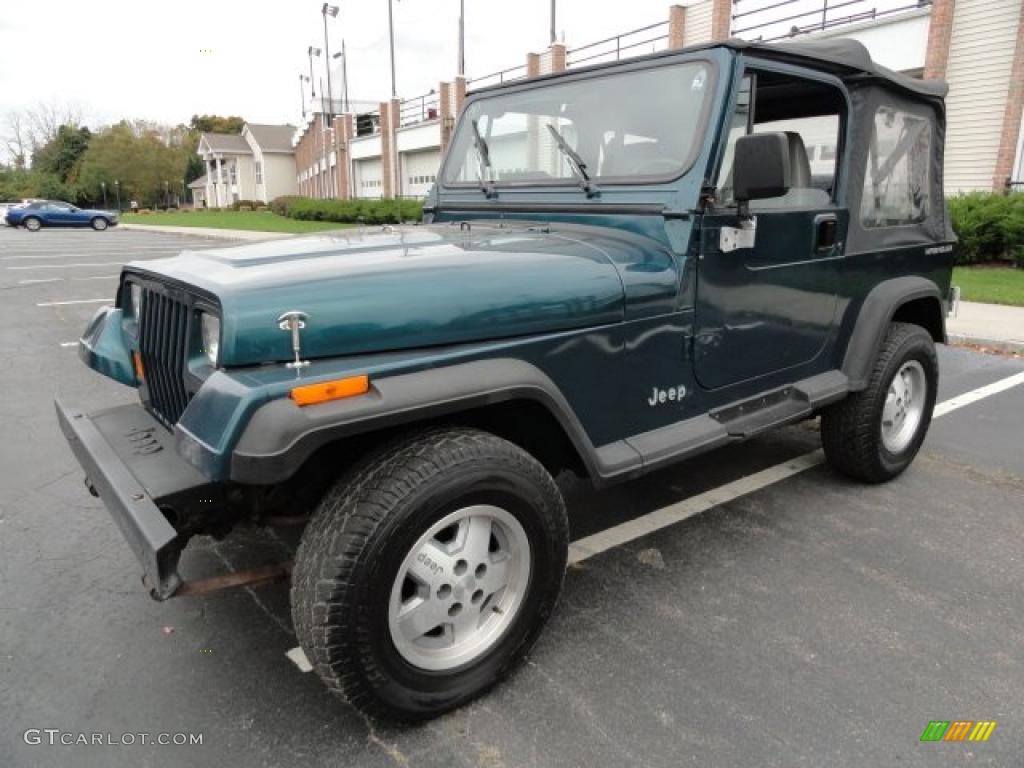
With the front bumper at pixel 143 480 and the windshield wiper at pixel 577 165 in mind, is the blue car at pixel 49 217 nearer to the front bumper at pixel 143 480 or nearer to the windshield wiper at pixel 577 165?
the front bumper at pixel 143 480

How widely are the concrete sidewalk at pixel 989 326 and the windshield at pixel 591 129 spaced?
16.6 feet

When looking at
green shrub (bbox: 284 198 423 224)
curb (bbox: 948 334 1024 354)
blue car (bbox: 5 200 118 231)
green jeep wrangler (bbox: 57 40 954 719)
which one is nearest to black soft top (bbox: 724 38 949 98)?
green jeep wrangler (bbox: 57 40 954 719)

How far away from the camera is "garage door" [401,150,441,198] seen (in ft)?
111

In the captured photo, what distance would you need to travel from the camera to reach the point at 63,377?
6391mm

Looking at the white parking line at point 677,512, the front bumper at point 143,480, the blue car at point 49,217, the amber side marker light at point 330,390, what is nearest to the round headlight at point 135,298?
the front bumper at point 143,480

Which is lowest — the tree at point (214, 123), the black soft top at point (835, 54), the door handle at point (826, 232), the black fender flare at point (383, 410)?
the black fender flare at point (383, 410)

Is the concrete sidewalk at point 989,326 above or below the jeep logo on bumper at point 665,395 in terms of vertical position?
below

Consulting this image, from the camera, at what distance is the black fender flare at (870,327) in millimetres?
3621

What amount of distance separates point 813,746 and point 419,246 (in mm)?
2057

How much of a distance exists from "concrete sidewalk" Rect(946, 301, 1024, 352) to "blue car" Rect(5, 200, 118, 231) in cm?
Answer: 3625

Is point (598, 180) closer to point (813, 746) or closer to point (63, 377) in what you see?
point (813, 746)

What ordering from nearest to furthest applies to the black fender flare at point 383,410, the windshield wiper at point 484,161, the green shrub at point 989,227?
the black fender flare at point 383,410 → the windshield wiper at point 484,161 → the green shrub at point 989,227

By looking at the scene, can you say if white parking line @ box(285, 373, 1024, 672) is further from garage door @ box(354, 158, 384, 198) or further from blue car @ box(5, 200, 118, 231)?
blue car @ box(5, 200, 118, 231)

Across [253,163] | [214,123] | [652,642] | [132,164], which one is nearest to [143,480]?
[652,642]
